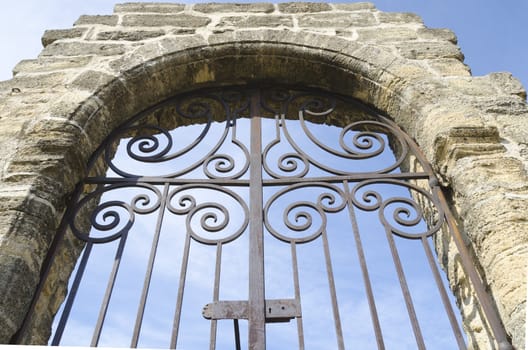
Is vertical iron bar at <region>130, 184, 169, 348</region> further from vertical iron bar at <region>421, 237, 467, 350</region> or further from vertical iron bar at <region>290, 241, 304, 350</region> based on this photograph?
vertical iron bar at <region>421, 237, 467, 350</region>

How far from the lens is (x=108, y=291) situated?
7.91ft

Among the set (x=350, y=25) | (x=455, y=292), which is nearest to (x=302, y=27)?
(x=350, y=25)

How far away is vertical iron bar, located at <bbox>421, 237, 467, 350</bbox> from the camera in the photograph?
2.18 meters

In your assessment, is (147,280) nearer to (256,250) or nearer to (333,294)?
(256,250)

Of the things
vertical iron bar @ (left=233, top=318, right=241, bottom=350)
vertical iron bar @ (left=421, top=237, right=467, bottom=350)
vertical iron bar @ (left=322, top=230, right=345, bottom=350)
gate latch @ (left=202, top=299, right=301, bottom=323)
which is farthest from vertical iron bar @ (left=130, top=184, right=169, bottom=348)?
vertical iron bar @ (left=421, top=237, right=467, bottom=350)

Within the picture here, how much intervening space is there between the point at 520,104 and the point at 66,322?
9.22 ft

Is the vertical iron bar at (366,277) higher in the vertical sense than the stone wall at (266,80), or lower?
lower

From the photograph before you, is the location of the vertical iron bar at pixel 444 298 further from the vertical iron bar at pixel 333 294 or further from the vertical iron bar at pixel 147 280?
the vertical iron bar at pixel 147 280

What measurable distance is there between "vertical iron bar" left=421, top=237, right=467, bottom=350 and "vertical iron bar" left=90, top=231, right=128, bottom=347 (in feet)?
5.34

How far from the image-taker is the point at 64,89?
3119 millimetres

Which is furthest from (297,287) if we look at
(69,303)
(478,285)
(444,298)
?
(69,303)

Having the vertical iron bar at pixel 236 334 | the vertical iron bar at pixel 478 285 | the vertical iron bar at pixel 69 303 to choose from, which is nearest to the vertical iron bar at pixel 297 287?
the vertical iron bar at pixel 236 334

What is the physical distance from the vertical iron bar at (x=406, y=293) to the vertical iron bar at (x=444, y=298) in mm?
150

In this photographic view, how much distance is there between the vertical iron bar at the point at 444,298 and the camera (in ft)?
7.14
